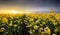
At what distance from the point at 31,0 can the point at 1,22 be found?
0.29 m

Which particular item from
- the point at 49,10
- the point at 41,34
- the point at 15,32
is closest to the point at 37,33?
the point at 41,34

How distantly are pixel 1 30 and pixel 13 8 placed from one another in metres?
0.22

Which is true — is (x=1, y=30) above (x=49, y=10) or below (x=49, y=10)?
below

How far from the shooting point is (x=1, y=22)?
80 centimetres

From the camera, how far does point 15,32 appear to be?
0.81 meters

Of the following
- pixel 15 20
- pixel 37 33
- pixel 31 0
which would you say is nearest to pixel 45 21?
pixel 37 33

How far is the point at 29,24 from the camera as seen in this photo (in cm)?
76

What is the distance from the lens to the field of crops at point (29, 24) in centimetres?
68

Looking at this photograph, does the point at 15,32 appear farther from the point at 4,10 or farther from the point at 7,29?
the point at 4,10

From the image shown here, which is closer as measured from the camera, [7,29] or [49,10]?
[7,29]

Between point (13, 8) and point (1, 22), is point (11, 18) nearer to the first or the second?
point (1, 22)

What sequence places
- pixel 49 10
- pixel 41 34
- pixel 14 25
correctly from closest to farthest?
pixel 41 34
pixel 14 25
pixel 49 10

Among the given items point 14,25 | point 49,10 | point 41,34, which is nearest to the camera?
point 41,34

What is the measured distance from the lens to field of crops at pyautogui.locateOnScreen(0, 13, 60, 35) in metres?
0.68
